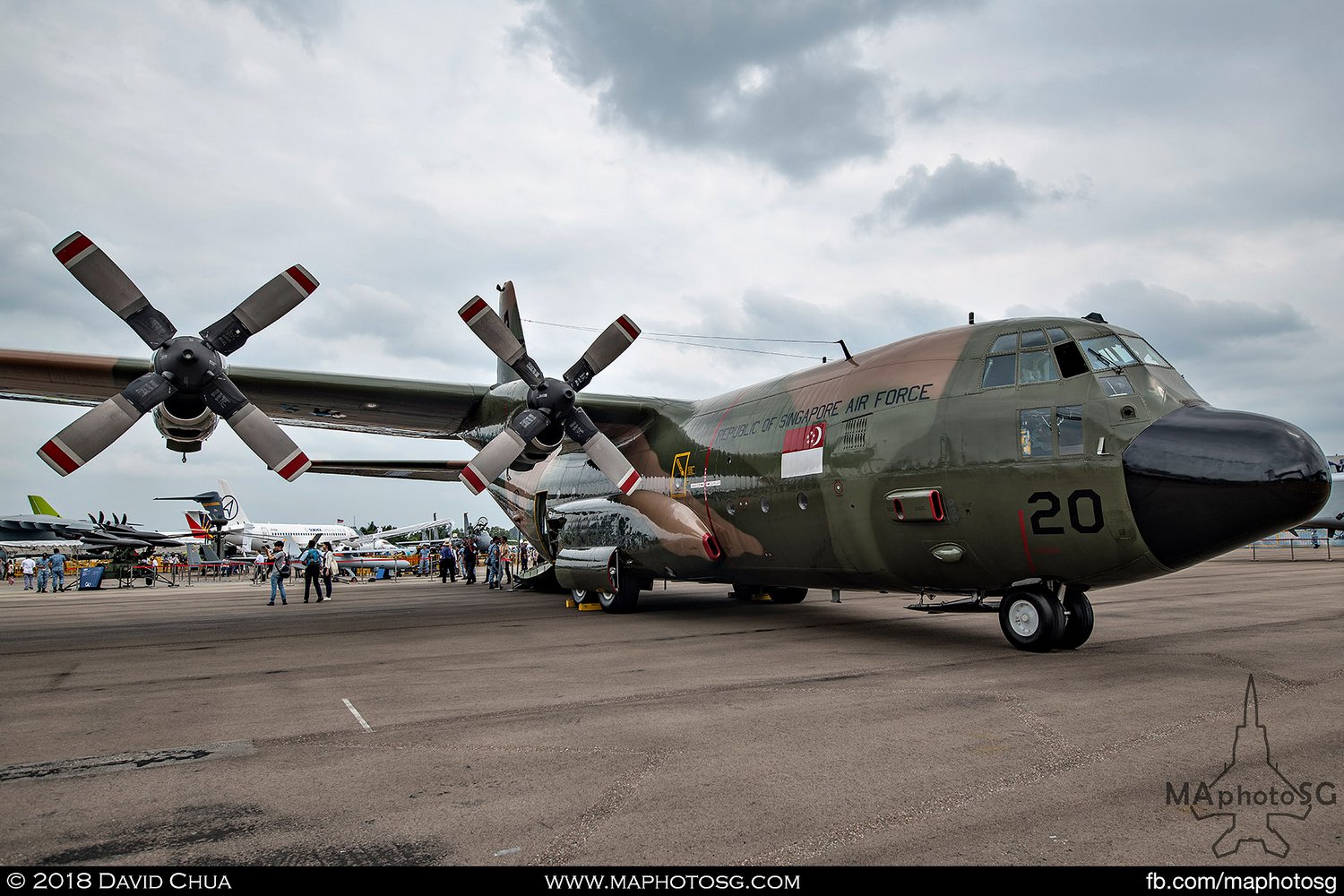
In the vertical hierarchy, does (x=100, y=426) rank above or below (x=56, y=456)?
above

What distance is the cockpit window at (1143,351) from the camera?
8.56 metres

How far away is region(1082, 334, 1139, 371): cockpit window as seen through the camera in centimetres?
841

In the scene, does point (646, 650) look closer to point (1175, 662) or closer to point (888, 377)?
point (888, 377)

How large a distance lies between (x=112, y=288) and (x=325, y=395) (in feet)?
11.8

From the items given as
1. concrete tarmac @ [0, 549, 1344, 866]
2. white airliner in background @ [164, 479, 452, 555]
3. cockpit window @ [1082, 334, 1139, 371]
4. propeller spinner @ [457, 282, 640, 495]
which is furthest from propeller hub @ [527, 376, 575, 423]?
white airliner in background @ [164, 479, 452, 555]

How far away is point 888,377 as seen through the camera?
33.6ft

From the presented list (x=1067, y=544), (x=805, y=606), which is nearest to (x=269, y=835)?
(x=1067, y=544)

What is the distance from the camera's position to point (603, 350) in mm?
13688

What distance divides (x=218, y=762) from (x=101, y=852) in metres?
1.59

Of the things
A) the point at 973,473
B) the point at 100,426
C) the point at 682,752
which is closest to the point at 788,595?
the point at 973,473

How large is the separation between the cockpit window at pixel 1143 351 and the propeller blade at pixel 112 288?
12177 mm

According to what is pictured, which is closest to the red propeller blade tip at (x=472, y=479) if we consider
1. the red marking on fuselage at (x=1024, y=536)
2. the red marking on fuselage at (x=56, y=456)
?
the red marking on fuselage at (x=56, y=456)

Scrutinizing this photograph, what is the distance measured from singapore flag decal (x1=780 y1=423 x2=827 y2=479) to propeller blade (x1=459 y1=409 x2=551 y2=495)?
161 inches

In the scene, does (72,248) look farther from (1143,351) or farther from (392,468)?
(1143,351)
